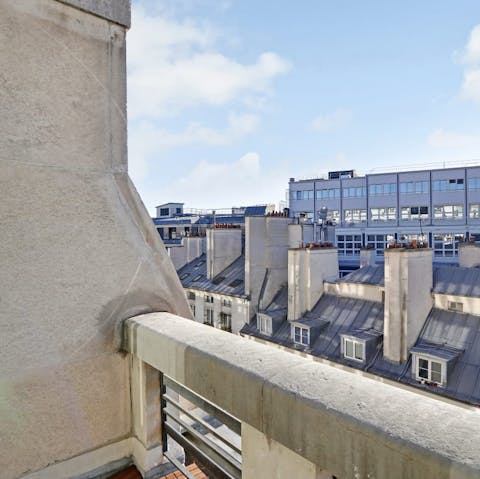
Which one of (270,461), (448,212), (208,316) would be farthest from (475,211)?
(270,461)

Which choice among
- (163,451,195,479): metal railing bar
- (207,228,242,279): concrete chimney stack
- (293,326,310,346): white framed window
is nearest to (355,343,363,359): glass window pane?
(293,326,310,346): white framed window

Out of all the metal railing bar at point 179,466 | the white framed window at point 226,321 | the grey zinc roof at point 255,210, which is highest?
the grey zinc roof at point 255,210

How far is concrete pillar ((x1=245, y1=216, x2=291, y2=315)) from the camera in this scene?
20.9 metres

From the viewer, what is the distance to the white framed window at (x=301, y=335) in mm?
16734

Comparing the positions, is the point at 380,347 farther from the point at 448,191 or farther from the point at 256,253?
the point at 448,191

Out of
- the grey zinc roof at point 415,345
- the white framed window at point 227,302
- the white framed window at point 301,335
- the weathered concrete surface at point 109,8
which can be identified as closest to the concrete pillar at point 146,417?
the weathered concrete surface at point 109,8

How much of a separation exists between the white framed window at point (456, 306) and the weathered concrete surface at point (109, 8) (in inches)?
611

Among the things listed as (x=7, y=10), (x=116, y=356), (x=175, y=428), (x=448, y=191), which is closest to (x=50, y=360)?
(x=116, y=356)

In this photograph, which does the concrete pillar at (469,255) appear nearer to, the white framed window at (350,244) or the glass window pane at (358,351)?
the glass window pane at (358,351)

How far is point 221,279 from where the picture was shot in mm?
24312

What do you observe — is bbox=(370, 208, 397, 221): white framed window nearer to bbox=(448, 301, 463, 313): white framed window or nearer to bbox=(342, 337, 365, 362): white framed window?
bbox=(448, 301, 463, 313): white framed window

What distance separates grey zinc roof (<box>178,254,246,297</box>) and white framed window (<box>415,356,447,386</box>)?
1018 centimetres

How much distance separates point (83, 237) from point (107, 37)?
1618mm

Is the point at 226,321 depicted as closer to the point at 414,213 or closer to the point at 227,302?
the point at 227,302
